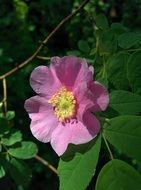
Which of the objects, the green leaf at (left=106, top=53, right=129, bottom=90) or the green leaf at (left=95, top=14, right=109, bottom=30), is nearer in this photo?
the green leaf at (left=106, top=53, right=129, bottom=90)

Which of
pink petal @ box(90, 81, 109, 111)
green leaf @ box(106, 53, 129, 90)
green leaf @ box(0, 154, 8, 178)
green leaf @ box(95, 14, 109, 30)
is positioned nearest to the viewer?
pink petal @ box(90, 81, 109, 111)

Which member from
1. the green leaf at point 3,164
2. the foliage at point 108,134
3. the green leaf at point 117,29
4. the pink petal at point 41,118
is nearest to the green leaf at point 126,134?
the foliage at point 108,134

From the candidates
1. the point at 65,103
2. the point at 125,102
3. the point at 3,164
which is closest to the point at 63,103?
the point at 65,103

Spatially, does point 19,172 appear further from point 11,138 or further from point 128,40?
point 128,40

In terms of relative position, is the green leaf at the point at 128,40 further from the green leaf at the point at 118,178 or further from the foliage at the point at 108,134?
the green leaf at the point at 118,178

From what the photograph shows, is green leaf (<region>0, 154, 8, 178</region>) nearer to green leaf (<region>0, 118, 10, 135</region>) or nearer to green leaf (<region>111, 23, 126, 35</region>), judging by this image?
green leaf (<region>0, 118, 10, 135</region>)

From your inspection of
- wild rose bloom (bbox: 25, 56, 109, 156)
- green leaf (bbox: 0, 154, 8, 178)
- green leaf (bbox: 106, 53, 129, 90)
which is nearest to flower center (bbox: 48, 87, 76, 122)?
wild rose bloom (bbox: 25, 56, 109, 156)
